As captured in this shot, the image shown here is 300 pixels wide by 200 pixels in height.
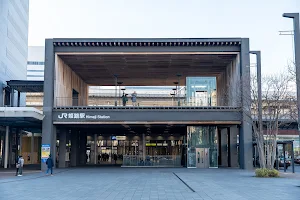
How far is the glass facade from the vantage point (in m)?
39.3

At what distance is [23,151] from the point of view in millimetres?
59969

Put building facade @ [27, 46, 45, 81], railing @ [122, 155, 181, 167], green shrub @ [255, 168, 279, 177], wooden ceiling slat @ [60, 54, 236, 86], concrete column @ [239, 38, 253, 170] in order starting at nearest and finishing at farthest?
green shrub @ [255, 168, 279, 177], concrete column @ [239, 38, 253, 170], wooden ceiling slat @ [60, 54, 236, 86], railing @ [122, 155, 181, 167], building facade @ [27, 46, 45, 81]

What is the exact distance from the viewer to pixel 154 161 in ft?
148

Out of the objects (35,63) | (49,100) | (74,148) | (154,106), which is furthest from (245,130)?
(35,63)

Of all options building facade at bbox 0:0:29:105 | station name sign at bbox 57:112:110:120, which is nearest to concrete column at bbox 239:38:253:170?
station name sign at bbox 57:112:110:120

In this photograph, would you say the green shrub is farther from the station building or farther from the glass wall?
the glass wall

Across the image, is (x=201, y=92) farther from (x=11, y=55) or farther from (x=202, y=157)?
(x=11, y=55)

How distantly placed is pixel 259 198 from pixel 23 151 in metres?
48.8

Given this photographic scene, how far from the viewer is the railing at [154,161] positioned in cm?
4475

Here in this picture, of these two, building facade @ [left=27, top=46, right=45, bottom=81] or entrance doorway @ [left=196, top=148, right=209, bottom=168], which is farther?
building facade @ [left=27, top=46, right=45, bottom=81]

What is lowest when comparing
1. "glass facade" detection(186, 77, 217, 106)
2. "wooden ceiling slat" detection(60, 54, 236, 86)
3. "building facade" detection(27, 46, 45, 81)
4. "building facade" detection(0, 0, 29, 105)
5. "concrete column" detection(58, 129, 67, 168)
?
"concrete column" detection(58, 129, 67, 168)

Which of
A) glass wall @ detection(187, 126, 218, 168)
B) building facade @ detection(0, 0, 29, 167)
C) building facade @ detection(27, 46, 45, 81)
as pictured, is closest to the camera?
glass wall @ detection(187, 126, 218, 168)

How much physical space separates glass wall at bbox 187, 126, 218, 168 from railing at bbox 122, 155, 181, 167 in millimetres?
3719

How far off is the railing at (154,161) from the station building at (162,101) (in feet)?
0.34
